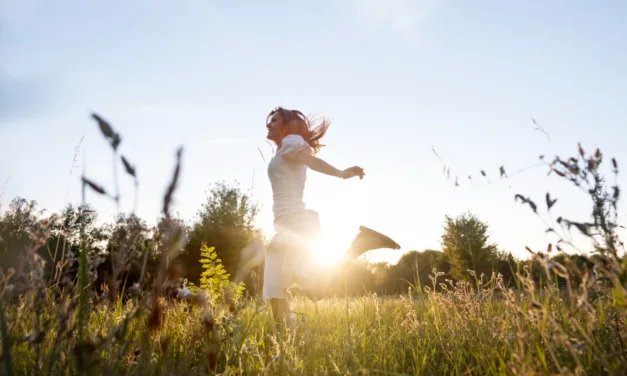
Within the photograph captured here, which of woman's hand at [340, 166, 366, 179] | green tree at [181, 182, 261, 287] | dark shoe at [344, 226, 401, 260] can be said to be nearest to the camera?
dark shoe at [344, 226, 401, 260]

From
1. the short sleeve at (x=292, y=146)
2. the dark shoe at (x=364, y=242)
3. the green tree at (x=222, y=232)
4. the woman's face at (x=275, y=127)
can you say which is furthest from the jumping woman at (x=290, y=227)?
the green tree at (x=222, y=232)

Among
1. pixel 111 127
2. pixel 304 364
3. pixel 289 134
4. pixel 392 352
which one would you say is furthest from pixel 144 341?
pixel 289 134

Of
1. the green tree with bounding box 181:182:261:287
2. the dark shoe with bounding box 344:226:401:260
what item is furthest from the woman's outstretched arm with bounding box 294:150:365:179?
the green tree with bounding box 181:182:261:287

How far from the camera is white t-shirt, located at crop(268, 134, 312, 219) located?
4.58 meters

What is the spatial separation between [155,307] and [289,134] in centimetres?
430

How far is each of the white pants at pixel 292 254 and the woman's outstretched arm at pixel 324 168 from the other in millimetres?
558

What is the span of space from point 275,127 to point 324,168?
1204 mm

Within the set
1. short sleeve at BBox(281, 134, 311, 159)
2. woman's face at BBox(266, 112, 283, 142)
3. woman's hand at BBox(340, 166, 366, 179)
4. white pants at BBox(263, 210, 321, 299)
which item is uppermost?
woman's face at BBox(266, 112, 283, 142)

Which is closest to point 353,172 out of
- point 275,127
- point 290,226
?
point 290,226

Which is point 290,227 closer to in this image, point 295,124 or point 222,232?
point 295,124

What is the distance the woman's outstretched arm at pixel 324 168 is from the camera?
3.89m

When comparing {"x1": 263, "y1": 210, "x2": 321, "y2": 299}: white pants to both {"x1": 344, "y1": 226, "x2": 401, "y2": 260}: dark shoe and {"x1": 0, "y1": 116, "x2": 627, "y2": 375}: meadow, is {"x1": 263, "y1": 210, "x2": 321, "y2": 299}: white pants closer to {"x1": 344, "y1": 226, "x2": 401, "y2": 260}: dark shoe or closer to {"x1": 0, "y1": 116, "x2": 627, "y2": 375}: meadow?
{"x1": 0, "y1": 116, "x2": 627, "y2": 375}: meadow

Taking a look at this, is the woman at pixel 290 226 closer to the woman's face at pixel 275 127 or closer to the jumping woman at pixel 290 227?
the jumping woman at pixel 290 227

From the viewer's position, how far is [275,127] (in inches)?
202
